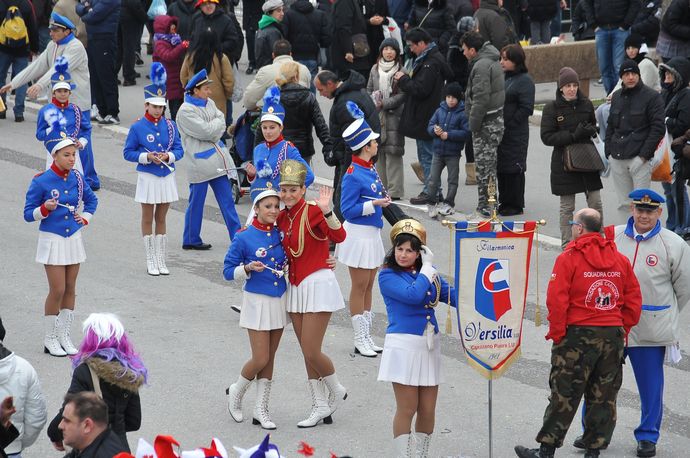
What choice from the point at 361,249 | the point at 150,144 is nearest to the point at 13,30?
the point at 150,144

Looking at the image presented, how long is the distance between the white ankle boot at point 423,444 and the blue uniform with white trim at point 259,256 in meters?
1.46

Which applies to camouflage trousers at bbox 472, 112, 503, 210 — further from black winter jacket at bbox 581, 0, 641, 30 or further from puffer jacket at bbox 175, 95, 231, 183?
black winter jacket at bbox 581, 0, 641, 30

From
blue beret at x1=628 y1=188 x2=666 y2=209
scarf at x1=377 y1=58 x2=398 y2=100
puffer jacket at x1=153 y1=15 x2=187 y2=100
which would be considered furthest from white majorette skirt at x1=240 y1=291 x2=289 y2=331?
puffer jacket at x1=153 y1=15 x2=187 y2=100

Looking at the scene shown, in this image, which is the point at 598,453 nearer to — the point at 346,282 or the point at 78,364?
the point at 78,364

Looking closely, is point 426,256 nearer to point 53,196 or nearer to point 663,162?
point 53,196

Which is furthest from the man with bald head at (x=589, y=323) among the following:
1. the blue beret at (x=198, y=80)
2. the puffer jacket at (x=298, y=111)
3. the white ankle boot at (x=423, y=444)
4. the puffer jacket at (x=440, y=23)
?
the puffer jacket at (x=440, y=23)

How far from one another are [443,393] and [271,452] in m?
4.64

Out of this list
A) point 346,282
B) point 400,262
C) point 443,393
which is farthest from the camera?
point 346,282

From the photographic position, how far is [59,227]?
10.3 metres

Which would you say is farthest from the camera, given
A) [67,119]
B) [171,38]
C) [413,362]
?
[171,38]

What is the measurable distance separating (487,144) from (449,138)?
479mm

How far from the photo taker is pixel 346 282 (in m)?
12.6

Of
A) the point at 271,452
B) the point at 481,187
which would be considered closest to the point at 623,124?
the point at 481,187

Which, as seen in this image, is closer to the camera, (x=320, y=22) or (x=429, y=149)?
(x=429, y=149)
